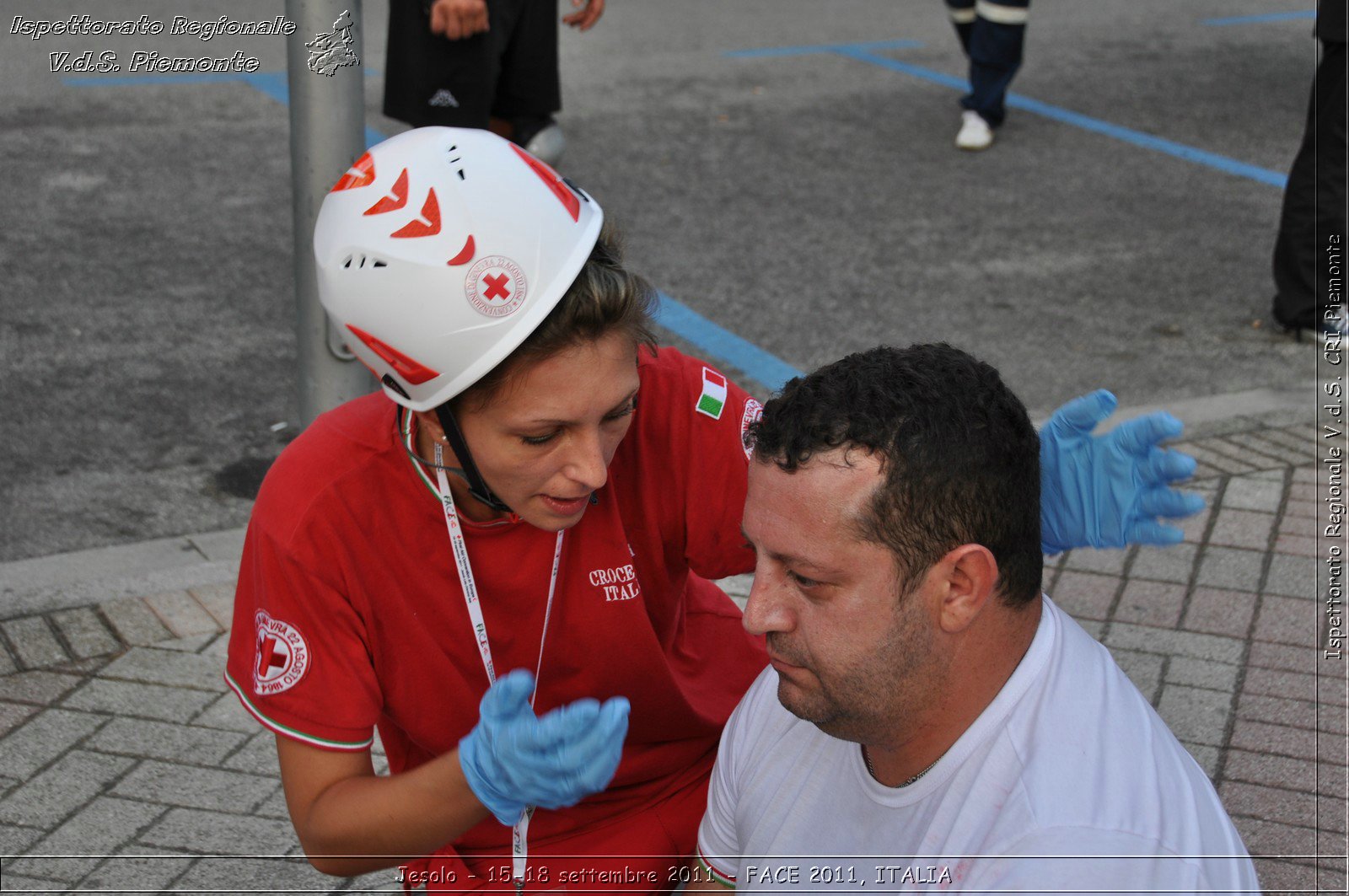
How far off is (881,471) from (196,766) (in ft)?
7.41

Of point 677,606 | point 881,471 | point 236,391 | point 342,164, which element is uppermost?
point 881,471

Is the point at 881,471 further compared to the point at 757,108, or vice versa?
the point at 757,108

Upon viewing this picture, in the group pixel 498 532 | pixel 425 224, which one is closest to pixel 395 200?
pixel 425 224

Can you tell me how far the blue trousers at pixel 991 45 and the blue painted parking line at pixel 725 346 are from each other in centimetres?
330

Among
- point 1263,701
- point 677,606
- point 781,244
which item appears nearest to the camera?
point 677,606

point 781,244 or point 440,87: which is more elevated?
point 440,87

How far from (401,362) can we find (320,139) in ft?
6.46

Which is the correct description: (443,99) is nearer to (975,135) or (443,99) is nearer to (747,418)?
(747,418)

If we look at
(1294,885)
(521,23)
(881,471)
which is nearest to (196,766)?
(881,471)

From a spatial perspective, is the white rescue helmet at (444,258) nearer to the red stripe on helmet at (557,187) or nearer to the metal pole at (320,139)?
the red stripe on helmet at (557,187)

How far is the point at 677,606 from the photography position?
2.73 m

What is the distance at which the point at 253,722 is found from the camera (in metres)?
3.71

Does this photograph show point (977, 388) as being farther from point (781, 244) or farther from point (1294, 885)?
point (781, 244)

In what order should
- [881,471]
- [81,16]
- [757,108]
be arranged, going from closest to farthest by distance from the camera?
1. [881,471]
2. [757,108]
3. [81,16]
